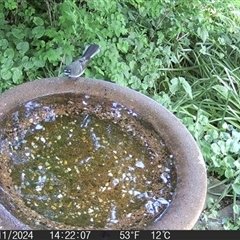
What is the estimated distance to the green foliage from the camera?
242cm

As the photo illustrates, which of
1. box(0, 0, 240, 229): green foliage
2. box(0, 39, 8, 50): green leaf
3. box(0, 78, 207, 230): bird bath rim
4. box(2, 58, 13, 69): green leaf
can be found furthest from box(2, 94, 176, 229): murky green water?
box(0, 39, 8, 50): green leaf

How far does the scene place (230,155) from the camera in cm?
246

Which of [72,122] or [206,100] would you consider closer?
[72,122]

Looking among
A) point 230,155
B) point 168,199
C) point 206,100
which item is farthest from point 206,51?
point 168,199

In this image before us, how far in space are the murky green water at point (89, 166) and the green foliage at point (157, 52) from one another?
2.42ft

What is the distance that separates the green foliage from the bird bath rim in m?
0.59

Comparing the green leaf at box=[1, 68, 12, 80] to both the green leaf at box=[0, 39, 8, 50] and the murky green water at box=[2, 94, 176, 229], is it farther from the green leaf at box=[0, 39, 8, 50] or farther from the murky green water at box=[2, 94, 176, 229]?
the murky green water at box=[2, 94, 176, 229]

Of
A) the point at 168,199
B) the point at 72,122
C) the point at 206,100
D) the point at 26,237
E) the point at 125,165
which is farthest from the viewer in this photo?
the point at 206,100

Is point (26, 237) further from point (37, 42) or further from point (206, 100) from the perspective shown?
point (206, 100)

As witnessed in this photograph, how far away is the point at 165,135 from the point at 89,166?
1.04 ft

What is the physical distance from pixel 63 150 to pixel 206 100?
138 centimetres

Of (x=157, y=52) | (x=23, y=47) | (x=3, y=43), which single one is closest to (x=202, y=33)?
(x=157, y=52)

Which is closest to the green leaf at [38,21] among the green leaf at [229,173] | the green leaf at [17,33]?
the green leaf at [17,33]

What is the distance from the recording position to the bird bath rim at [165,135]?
135 cm
